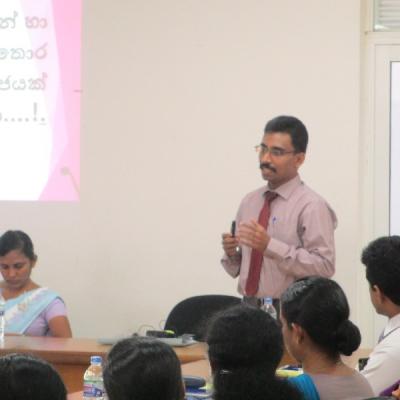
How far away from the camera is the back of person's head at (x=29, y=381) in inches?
61.6

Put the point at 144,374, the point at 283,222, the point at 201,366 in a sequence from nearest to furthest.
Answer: the point at 144,374, the point at 201,366, the point at 283,222

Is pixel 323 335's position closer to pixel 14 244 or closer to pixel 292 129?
pixel 292 129

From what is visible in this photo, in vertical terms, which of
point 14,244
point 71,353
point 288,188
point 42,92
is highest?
point 42,92

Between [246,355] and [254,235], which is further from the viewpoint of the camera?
[254,235]

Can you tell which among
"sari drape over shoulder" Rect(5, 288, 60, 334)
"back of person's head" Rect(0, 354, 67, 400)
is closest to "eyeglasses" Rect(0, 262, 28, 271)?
"sari drape over shoulder" Rect(5, 288, 60, 334)

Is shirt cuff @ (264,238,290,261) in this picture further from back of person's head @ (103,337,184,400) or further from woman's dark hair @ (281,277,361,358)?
back of person's head @ (103,337,184,400)

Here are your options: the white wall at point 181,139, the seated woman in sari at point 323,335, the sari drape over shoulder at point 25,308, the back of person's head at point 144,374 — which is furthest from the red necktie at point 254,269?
the back of person's head at point 144,374

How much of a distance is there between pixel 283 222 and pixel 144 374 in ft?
7.07

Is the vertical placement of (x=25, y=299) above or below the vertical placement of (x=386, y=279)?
below

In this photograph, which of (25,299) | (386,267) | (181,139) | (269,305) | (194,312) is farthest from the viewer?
(181,139)

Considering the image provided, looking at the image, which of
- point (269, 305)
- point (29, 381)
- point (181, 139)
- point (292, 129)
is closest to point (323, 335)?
point (29, 381)

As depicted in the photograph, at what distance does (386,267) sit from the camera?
2.84m

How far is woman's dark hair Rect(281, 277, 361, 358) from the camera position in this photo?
2.44 meters

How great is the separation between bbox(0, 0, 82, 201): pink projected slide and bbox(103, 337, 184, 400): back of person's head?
327 cm
